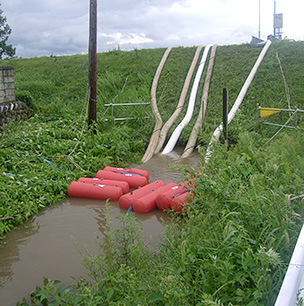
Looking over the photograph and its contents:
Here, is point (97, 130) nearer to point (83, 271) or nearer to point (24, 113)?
point (24, 113)

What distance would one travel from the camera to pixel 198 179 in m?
4.02

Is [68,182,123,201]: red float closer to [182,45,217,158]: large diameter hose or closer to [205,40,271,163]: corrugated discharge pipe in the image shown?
[182,45,217,158]: large diameter hose

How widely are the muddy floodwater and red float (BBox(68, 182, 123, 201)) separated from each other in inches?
4.7

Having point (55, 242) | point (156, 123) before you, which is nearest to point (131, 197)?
point (55, 242)

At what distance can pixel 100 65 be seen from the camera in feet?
54.9

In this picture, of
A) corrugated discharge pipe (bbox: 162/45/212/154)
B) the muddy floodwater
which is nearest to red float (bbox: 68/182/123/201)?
the muddy floodwater

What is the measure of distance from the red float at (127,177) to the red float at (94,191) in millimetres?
627

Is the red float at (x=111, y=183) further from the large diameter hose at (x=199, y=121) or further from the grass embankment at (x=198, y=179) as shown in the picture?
the large diameter hose at (x=199, y=121)

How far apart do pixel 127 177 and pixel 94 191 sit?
97 cm

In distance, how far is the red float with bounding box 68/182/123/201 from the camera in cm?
682

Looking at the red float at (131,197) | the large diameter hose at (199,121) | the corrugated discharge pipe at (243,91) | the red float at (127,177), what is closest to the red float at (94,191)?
the red float at (131,197)

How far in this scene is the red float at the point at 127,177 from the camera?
24.5ft

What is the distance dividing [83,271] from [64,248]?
0.85 m

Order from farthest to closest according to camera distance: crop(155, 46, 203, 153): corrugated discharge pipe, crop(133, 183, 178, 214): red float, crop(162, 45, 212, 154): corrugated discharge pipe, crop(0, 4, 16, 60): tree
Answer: crop(0, 4, 16, 60): tree
crop(155, 46, 203, 153): corrugated discharge pipe
crop(162, 45, 212, 154): corrugated discharge pipe
crop(133, 183, 178, 214): red float
